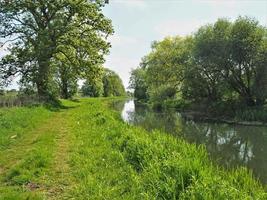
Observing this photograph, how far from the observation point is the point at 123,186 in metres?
7.64

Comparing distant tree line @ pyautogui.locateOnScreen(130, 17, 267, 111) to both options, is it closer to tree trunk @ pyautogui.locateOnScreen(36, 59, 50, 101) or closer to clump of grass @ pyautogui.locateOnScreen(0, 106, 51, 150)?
tree trunk @ pyautogui.locateOnScreen(36, 59, 50, 101)

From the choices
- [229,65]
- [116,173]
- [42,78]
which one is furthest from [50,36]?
[116,173]

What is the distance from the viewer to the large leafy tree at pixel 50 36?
36562mm

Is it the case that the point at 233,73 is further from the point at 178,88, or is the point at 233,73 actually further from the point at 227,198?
the point at 227,198

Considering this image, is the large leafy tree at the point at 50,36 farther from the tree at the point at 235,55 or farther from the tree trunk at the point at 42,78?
the tree at the point at 235,55

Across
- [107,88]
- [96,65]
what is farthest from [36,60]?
[107,88]

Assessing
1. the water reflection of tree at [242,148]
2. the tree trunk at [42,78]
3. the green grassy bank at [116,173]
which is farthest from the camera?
the tree trunk at [42,78]

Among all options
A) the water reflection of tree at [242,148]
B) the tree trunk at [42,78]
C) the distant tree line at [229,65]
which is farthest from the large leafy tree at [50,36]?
the water reflection of tree at [242,148]

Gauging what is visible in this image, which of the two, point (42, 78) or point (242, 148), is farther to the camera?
point (42, 78)

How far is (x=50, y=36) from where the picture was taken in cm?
3644

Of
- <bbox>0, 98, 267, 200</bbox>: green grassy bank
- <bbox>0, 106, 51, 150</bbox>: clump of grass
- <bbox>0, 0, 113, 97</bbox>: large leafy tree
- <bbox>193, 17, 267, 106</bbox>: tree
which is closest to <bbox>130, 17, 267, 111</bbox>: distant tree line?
<bbox>193, 17, 267, 106</bbox>: tree

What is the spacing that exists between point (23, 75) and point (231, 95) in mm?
23452

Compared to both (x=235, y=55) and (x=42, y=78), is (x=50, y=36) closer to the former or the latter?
(x=42, y=78)

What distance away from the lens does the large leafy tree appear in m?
36.6
